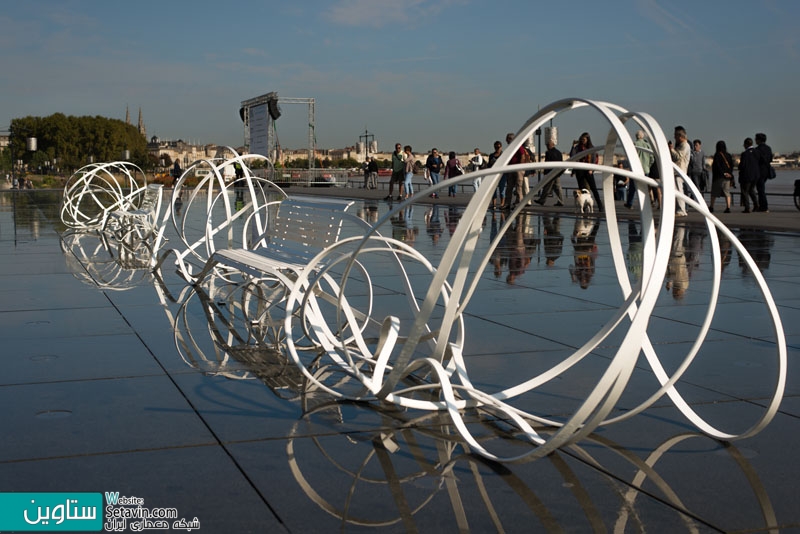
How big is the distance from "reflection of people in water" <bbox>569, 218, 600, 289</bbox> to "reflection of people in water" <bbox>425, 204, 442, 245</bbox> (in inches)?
86.0

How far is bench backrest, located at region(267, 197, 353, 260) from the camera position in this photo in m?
6.92

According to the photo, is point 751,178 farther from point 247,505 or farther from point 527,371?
point 247,505

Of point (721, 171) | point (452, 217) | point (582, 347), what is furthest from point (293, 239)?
point (721, 171)

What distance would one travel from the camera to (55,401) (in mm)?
4723

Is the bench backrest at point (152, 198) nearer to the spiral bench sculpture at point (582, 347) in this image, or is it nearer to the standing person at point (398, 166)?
the spiral bench sculpture at point (582, 347)

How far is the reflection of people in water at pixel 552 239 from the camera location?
39.5ft

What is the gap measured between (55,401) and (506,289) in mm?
5038

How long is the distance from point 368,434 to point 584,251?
894cm

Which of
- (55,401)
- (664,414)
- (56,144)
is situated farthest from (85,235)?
(56,144)

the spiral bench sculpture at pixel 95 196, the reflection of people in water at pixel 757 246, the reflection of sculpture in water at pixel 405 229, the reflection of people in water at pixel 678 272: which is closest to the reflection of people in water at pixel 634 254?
the reflection of people in water at pixel 678 272

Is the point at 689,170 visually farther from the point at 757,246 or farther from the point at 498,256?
the point at 498,256

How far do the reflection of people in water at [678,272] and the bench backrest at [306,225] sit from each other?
274 centimetres

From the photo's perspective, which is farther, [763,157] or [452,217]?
[452,217]

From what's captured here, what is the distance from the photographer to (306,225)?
7348 millimetres
